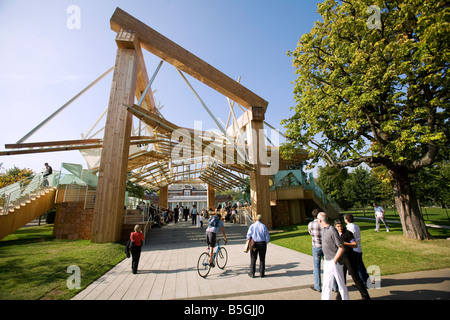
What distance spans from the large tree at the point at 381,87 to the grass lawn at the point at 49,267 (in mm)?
9146

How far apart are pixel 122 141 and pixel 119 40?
218 inches

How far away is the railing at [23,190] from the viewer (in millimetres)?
9452

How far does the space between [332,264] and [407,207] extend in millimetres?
7959

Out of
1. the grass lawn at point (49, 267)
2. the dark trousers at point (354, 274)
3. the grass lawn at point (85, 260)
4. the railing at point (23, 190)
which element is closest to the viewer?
the dark trousers at point (354, 274)

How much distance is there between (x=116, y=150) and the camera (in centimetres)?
1020

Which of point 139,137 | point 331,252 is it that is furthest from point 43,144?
point 331,252

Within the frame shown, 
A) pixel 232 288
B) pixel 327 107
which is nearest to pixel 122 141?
pixel 232 288

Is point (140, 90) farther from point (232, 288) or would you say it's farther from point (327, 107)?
point (232, 288)

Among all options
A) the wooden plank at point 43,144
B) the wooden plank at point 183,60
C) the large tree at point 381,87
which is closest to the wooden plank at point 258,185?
the wooden plank at point 183,60

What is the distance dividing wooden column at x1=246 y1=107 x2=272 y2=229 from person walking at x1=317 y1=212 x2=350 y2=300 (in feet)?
31.6

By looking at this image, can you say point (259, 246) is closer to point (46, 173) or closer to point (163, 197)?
point (46, 173)

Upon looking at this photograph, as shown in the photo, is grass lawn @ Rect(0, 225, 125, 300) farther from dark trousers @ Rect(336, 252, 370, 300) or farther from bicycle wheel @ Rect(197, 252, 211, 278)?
dark trousers @ Rect(336, 252, 370, 300)

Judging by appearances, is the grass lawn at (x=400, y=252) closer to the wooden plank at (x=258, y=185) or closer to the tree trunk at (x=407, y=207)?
the tree trunk at (x=407, y=207)

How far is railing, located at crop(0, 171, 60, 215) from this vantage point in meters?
9.45
